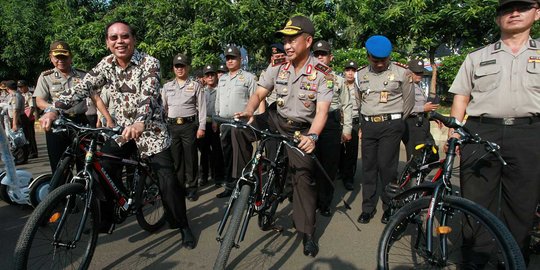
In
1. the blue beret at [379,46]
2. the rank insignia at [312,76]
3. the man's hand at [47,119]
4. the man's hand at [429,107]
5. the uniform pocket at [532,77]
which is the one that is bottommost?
the man's hand at [429,107]

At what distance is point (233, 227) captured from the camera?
2449mm

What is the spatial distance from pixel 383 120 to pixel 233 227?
2313 millimetres

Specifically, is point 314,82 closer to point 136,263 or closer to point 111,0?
point 136,263

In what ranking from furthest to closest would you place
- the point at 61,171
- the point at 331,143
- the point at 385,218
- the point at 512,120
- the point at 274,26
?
the point at 274,26 < the point at 331,143 < the point at 385,218 < the point at 61,171 < the point at 512,120

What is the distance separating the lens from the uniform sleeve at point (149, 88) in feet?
9.69

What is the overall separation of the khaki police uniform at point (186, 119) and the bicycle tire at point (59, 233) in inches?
92.0

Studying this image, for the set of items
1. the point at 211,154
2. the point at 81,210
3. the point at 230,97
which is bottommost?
the point at 211,154

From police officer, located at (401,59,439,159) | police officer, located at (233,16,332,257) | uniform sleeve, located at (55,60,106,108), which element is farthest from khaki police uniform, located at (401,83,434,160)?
uniform sleeve, located at (55,60,106,108)

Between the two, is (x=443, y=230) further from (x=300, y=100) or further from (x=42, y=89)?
(x=42, y=89)

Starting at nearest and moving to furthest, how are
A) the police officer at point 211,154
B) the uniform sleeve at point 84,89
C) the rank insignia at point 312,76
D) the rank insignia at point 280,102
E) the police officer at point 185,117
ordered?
1. the uniform sleeve at point 84,89
2. the rank insignia at point 312,76
3. the rank insignia at point 280,102
4. the police officer at point 185,117
5. the police officer at point 211,154

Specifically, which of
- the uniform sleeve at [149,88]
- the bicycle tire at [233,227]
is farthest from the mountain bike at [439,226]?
the uniform sleeve at [149,88]

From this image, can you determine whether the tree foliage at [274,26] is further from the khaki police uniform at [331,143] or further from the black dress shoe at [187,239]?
the black dress shoe at [187,239]

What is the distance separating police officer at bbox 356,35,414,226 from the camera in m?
3.99

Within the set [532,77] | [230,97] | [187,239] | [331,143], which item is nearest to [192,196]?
[230,97]
